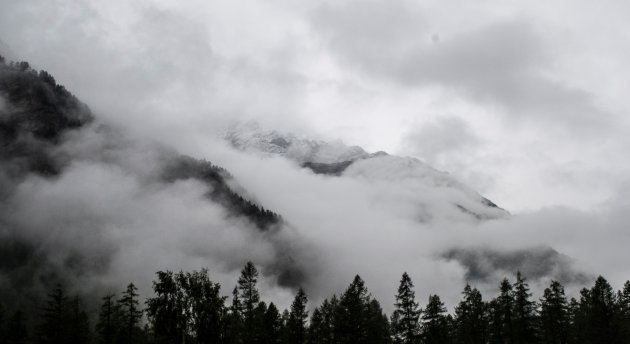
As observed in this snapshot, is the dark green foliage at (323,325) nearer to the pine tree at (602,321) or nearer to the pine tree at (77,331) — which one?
the pine tree at (77,331)

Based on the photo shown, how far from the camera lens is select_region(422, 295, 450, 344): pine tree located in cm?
7491

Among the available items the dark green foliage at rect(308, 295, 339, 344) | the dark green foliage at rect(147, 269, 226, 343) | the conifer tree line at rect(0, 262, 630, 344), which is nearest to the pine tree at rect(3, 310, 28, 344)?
the conifer tree line at rect(0, 262, 630, 344)

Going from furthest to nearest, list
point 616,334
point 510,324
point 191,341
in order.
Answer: point 510,324 → point 616,334 → point 191,341

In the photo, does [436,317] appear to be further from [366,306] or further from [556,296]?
[556,296]

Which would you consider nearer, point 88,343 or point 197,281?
point 197,281

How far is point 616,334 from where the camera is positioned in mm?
69438

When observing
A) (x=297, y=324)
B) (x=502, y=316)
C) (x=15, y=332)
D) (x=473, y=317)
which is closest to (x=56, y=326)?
(x=15, y=332)

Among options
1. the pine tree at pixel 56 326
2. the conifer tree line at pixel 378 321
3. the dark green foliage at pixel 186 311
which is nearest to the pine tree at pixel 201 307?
the dark green foliage at pixel 186 311

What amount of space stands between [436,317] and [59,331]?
53.8m

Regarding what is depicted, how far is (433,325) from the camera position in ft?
251

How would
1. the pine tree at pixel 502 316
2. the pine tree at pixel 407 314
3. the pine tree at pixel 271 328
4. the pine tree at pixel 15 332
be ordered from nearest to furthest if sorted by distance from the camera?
the pine tree at pixel 407 314, the pine tree at pixel 271 328, the pine tree at pixel 502 316, the pine tree at pixel 15 332

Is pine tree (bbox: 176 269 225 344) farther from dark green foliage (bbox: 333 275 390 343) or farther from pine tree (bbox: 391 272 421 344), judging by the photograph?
pine tree (bbox: 391 272 421 344)

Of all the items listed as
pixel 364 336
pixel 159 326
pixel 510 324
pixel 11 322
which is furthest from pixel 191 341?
pixel 11 322

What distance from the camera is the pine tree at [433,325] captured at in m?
74.9
